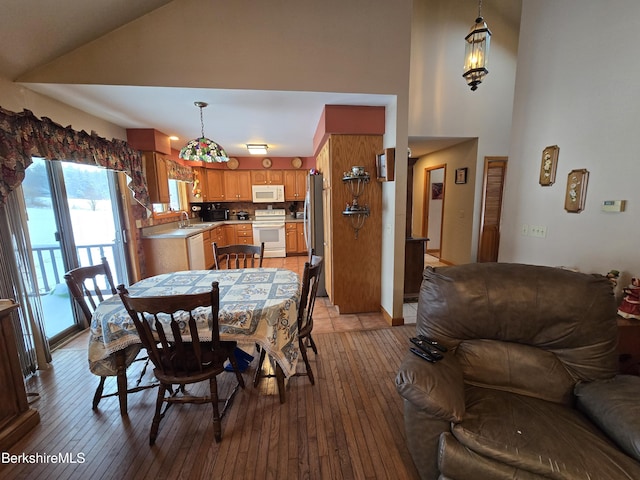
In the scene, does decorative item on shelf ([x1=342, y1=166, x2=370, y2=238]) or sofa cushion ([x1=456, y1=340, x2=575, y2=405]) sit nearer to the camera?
sofa cushion ([x1=456, y1=340, x2=575, y2=405])

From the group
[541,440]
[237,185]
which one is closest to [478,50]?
[541,440]

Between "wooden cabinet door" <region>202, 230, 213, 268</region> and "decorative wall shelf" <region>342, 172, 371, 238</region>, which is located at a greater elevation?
"decorative wall shelf" <region>342, 172, 371, 238</region>

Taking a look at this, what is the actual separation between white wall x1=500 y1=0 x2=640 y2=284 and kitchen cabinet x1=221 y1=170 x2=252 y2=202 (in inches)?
204

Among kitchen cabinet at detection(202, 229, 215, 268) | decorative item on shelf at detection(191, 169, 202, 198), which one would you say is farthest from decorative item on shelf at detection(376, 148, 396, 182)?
decorative item on shelf at detection(191, 169, 202, 198)

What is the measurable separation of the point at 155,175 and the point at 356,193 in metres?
2.93

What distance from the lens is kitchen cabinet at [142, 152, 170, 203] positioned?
3688 mm

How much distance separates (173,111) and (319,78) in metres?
1.72

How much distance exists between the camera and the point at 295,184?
6.34 metres

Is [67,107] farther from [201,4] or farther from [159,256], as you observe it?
[159,256]

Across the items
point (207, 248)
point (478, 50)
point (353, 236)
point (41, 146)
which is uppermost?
point (478, 50)

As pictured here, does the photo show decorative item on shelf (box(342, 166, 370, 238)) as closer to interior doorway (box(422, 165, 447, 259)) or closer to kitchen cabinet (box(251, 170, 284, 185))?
interior doorway (box(422, 165, 447, 259))

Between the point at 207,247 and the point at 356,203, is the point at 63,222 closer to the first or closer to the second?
the point at 207,247

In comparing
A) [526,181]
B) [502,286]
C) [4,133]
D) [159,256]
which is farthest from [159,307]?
[526,181]

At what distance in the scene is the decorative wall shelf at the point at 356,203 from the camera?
281cm
